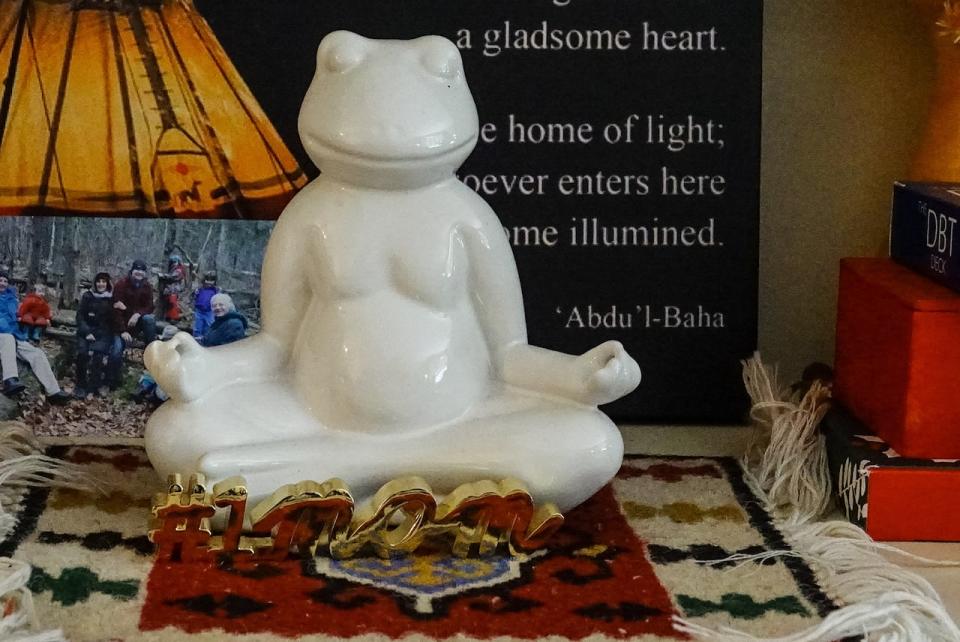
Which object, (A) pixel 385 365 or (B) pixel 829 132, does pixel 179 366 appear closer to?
(A) pixel 385 365

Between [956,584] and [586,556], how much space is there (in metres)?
0.24

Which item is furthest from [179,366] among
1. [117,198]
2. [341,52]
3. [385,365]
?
[117,198]

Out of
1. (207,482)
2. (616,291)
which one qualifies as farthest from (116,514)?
(616,291)

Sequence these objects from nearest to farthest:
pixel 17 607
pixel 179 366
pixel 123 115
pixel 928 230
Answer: pixel 17 607 < pixel 179 366 < pixel 928 230 < pixel 123 115

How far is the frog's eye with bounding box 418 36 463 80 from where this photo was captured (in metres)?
0.87

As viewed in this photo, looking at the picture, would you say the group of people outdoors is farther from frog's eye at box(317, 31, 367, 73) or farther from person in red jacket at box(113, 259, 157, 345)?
frog's eye at box(317, 31, 367, 73)

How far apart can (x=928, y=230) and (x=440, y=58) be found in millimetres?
A: 395

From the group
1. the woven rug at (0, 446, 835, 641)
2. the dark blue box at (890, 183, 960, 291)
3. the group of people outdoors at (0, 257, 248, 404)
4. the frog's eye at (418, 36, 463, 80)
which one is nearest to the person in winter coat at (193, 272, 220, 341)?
the group of people outdoors at (0, 257, 248, 404)

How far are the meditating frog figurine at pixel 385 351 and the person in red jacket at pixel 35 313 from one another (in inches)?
12.5

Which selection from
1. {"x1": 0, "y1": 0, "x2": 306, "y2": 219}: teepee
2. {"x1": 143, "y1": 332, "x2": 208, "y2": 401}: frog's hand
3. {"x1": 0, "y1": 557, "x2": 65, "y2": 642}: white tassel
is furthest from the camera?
{"x1": 0, "y1": 0, "x2": 306, "y2": 219}: teepee

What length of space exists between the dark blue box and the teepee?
549 millimetres

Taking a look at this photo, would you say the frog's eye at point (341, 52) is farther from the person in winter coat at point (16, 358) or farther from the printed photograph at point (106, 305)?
the person in winter coat at point (16, 358)

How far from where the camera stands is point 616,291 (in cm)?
116

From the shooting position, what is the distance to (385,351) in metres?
0.86
